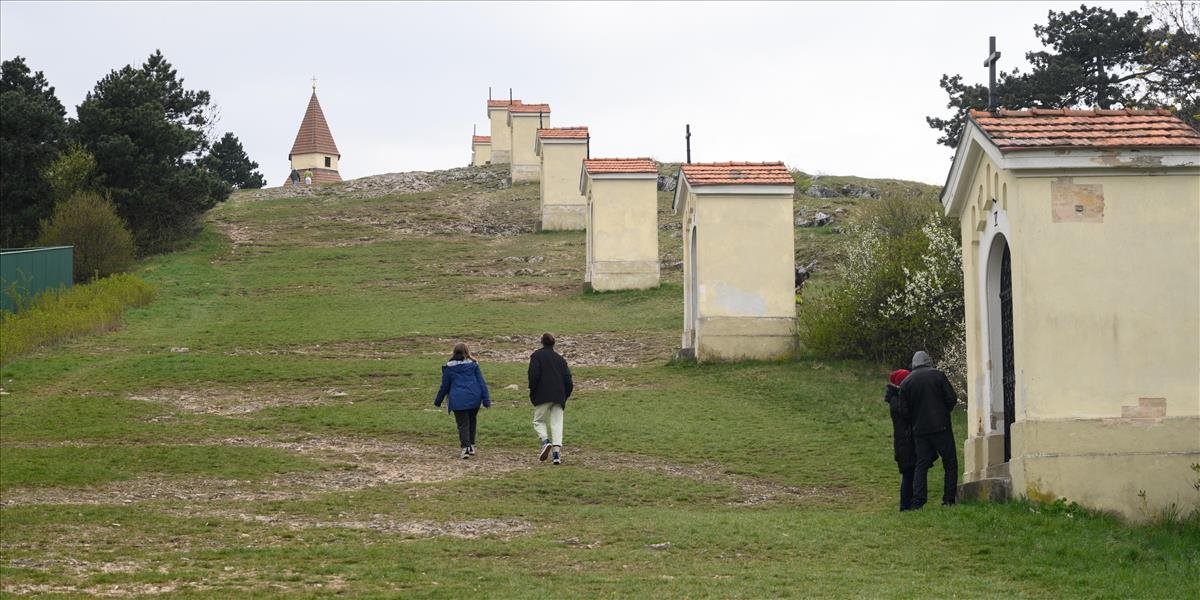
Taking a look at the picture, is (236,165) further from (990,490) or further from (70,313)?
(990,490)

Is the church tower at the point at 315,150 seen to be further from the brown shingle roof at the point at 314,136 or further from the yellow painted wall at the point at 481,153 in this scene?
the yellow painted wall at the point at 481,153

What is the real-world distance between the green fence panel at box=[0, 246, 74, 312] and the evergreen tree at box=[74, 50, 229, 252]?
649 centimetres

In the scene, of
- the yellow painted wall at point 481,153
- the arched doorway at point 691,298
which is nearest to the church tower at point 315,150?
the yellow painted wall at point 481,153

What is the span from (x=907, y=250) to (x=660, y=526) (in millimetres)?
13076

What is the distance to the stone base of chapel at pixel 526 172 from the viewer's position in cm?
5947

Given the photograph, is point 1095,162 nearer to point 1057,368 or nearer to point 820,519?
point 1057,368

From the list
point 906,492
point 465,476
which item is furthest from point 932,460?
point 465,476

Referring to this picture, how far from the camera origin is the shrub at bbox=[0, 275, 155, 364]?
2814cm

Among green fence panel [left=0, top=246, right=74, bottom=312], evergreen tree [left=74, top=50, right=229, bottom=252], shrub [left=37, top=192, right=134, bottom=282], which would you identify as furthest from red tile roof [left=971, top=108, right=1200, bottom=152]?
evergreen tree [left=74, top=50, right=229, bottom=252]

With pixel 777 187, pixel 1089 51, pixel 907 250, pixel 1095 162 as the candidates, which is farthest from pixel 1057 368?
pixel 1089 51

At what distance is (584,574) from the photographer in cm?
1159

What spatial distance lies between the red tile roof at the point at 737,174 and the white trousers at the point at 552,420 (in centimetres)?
966

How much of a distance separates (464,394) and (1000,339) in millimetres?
6816

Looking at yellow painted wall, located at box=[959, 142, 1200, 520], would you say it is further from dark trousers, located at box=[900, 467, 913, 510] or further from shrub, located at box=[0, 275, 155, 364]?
shrub, located at box=[0, 275, 155, 364]
